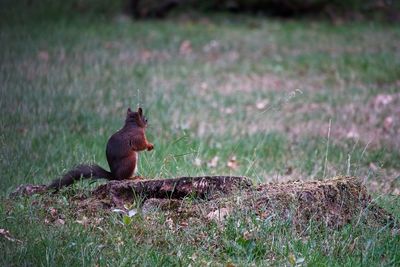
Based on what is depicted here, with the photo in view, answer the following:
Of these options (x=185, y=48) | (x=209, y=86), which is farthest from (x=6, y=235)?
(x=185, y=48)

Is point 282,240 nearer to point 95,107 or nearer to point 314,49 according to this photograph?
point 95,107

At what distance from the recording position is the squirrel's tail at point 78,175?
5.18 metres

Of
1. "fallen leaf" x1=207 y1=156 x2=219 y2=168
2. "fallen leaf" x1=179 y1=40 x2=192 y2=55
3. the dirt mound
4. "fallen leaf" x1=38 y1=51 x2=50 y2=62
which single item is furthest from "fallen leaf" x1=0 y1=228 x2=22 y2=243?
"fallen leaf" x1=179 y1=40 x2=192 y2=55

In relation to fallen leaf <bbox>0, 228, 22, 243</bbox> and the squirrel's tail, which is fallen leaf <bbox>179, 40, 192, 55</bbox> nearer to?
the squirrel's tail

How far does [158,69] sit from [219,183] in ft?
23.8

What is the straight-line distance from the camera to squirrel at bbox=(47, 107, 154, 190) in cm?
521

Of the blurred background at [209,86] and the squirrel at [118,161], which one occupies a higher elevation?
the squirrel at [118,161]

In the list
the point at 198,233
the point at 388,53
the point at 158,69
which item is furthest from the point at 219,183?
the point at 388,53

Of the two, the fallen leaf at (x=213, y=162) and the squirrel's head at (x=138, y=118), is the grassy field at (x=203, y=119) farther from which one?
the squirrel's head at (x=138, y=118)

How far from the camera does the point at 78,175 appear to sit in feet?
17.1

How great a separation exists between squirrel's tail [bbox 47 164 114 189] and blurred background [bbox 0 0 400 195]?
→ 2.03 ft

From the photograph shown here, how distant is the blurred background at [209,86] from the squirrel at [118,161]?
36 cm

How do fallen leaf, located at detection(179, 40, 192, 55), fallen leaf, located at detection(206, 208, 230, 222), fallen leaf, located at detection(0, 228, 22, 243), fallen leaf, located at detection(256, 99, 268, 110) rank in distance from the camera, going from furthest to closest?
1. fallen leaf, located at detection(179, 40, 192, 55)
2. fallen leaf, located at detection(256, 99, 268, 110)
3. fallen leaf, located at detection(206, 208, 230, 222)
4. fallen leaf, located at detection(0, 228, 22, 243)

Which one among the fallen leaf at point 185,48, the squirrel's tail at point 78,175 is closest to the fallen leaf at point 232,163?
the squirrel's tail at point 78,175
